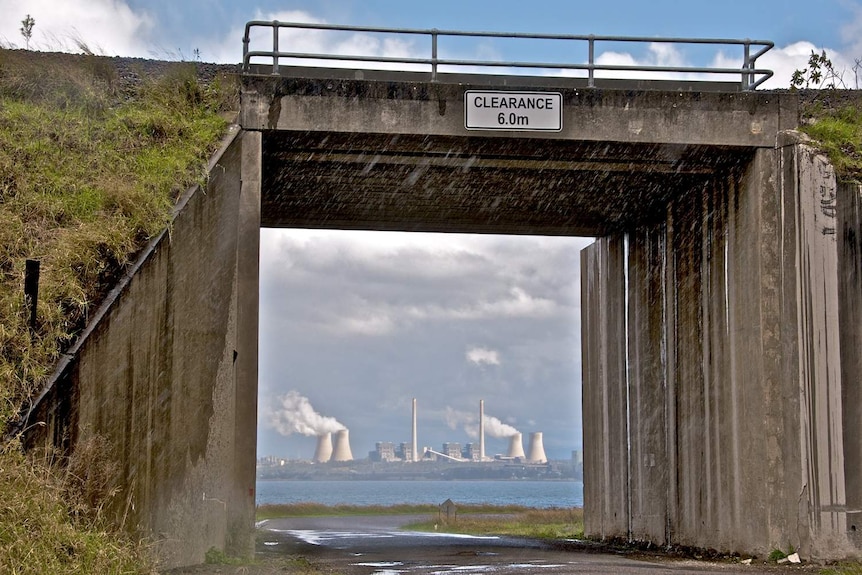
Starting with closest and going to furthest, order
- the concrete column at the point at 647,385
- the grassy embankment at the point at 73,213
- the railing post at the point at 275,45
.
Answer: the grassy embankment at the point at 73,213 → the railing post at the point at 275,45 → the concrete column at the point at 647,385

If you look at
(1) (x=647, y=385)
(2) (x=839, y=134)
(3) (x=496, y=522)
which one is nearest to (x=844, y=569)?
(2) (x=839, y=134)

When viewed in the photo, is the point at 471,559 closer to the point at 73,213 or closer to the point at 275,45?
the point at 73,213

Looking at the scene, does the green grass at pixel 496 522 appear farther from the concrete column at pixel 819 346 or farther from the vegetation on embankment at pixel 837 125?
the vegetation on embankment at pixel 837 125

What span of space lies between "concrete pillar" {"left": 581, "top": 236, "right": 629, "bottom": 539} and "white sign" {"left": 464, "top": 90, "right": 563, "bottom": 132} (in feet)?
21.0

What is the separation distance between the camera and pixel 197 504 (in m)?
12.6

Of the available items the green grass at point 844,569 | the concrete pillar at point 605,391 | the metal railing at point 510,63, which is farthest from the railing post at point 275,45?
the green grass at point 844,569

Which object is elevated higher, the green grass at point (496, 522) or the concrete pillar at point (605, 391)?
the concrete pillar at point (605, 391)

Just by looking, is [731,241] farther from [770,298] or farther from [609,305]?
[609,305]

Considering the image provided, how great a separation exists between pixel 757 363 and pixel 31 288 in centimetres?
945

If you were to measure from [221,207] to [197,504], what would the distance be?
3.77 m

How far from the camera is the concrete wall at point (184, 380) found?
449 inches

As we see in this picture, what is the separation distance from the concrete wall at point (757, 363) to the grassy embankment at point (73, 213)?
7566 mm

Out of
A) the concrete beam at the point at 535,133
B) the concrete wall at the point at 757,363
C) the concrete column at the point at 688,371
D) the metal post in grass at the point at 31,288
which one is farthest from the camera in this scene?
the concrete column at the point at 688,371

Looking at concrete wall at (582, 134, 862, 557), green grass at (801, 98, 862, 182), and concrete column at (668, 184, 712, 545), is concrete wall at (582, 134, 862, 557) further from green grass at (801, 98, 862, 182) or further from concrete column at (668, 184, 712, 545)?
green grass at (801, 98, 862, 182)
